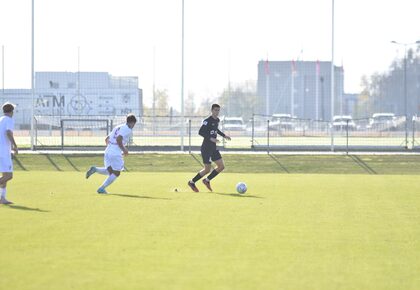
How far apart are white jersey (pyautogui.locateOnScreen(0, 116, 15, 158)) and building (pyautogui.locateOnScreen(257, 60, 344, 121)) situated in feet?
143

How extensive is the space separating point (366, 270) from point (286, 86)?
58561mm

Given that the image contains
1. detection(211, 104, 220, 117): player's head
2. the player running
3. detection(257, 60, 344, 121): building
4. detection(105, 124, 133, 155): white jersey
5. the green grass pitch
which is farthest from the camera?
detection(257, 60, 344, 121): building

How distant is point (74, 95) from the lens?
58.2 m

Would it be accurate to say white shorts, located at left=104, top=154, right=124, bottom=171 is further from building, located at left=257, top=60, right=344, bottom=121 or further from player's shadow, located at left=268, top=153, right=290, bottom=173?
building, located at left=257, top=60, right=344, bottom=121

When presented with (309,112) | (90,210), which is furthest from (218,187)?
(309,112)

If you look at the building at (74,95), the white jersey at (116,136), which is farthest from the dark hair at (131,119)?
the building at (74,95)

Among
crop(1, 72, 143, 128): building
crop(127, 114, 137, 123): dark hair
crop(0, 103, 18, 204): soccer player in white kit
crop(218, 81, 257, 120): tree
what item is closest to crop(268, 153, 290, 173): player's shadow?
crop(127, 114, 137, 123): dark hair

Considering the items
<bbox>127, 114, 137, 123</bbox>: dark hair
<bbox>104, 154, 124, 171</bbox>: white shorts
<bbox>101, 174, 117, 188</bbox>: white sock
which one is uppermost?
<bbox>127, 114, 137, 123</bbox>: dark hair

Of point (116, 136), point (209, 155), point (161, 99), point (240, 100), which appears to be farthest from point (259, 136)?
point (116, 136)

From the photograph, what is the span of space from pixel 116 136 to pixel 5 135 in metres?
3.15

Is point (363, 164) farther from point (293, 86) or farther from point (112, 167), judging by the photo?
point (293, 86)

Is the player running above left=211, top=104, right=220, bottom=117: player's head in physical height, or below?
below

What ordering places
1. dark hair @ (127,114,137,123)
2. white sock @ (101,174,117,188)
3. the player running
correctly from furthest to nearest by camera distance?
the player running < white sock @ (101,174,117,188) < dark hair @ (127,114,137,123)

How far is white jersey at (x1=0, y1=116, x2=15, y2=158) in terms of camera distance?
16297 millimetres
